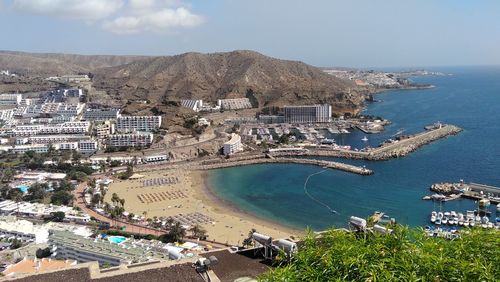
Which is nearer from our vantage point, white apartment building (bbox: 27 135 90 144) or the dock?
the dock

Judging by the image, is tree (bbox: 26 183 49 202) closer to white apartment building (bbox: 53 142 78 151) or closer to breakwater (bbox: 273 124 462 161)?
white apartment building (bbox: 53 142 78 151)

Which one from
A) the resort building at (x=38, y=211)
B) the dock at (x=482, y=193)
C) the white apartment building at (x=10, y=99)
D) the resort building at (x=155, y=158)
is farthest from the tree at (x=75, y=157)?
the white apartment building at (x=10, y=99)

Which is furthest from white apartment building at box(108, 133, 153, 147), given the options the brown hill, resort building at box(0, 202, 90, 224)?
the brown hill

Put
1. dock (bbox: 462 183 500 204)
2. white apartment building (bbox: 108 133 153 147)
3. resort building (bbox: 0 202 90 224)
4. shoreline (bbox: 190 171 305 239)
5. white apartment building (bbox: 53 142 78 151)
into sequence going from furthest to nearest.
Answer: white apartment building (bbox: 108 133 153 147), white apartment building (bbox: 53 142 78 151), dock (bbox: 462 183 500 204), resort building (bbox: 0 202 90 224), shoreline (bbox: 190 171 305 239)

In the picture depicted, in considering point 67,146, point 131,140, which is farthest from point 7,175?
point 131,140

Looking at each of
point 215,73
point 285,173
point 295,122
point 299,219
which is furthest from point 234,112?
point 299,219

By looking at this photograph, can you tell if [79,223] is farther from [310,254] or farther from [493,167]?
[493,167]
